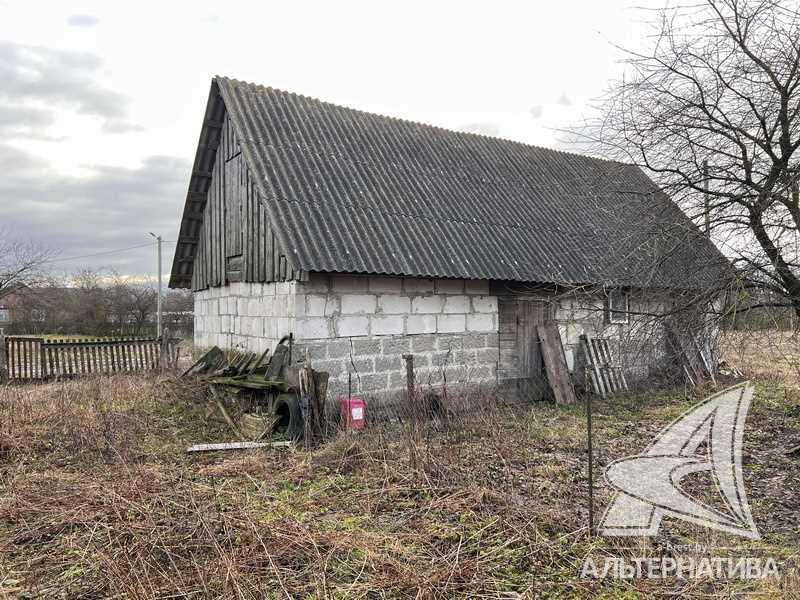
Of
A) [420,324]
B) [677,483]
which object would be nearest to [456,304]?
[420,324]

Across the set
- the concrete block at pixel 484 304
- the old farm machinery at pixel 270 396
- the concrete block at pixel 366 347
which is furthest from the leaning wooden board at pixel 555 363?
the old farm machinery at pixel 270 396

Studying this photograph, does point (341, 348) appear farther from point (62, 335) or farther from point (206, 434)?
point (62, 335)

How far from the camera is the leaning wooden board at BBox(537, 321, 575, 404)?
11141 millimetres

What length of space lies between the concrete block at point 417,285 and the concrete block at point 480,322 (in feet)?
3.54

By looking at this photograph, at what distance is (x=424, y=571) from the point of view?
376 cm

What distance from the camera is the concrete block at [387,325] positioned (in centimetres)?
929

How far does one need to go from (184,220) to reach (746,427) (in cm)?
1199

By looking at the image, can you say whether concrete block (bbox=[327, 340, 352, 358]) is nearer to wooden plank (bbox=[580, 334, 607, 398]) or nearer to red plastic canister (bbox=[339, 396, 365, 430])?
red plastic canister (bbox=[339, 396, 365, 430])

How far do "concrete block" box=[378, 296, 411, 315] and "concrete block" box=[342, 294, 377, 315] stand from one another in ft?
0.51

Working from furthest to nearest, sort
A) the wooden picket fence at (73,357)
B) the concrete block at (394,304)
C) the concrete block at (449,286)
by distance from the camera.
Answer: the wooden picket fence at (73,357) → the concrete block at (449,286) → the concrete block at (394,304)

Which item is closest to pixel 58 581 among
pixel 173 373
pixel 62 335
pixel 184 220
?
pixel 173 373

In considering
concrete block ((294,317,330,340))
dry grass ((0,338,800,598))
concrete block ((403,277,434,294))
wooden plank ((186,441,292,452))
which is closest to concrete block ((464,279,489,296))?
concrete block ((403,277,434,294))

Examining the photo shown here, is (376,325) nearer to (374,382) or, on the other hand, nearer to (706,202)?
(374,382)

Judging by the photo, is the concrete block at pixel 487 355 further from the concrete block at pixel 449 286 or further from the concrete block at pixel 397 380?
the concrete block at pixel 397 380
